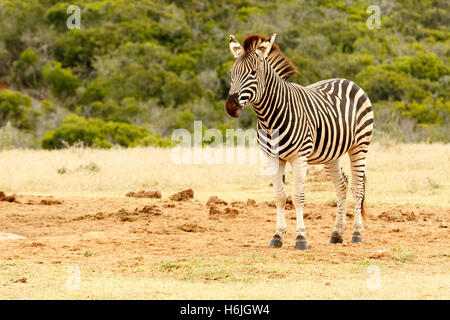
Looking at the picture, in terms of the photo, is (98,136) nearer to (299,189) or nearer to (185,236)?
(185,236)

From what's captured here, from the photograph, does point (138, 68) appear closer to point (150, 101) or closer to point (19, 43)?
point (150, 101)

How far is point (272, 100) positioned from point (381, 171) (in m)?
9.81

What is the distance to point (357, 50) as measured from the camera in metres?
37.9

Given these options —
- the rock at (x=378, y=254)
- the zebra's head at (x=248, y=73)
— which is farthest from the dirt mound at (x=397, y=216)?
the zebra's head at (x=248, y=73)

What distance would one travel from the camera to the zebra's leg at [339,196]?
8.67m

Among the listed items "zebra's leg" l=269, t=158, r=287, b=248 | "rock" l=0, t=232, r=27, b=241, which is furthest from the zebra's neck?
"rock" l=0, t=232, r=27, b=241

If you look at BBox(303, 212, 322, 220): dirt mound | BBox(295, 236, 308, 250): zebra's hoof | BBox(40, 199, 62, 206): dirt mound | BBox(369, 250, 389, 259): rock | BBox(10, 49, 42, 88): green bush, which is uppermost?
BBox(10, 49, 42, 88): green bush

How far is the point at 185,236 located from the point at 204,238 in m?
0.32

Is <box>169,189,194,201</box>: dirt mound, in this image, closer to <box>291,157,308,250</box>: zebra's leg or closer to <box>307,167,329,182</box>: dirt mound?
<box>307,167,329,182</box>: dirt mound

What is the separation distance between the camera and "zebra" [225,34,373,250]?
25.3 feet

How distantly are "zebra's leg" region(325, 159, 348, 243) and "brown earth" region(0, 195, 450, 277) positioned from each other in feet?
0.65

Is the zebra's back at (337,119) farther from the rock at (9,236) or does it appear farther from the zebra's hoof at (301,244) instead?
the rock at (9,236)

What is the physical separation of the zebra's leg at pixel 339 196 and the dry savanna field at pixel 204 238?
243 mm

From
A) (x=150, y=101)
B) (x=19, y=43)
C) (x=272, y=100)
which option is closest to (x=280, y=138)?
(x=272, y=100)
